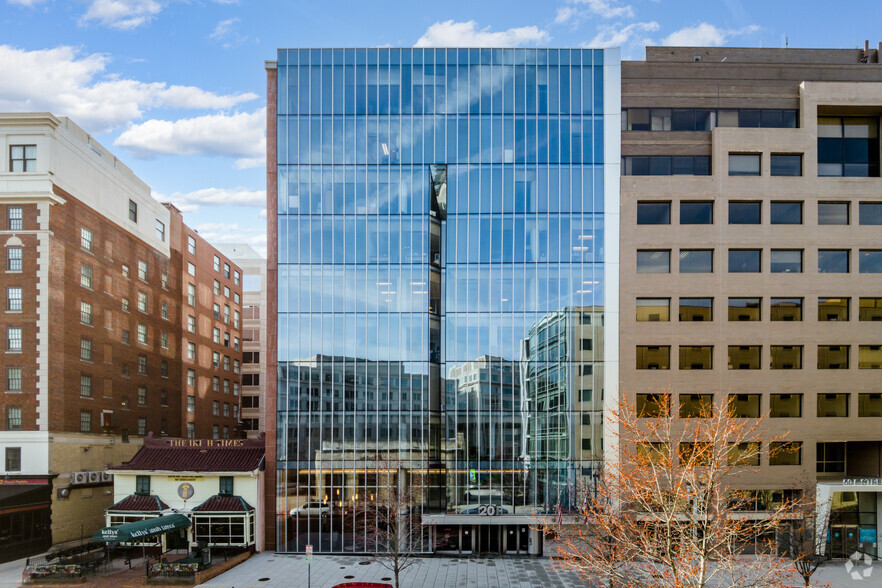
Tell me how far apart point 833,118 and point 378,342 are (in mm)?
34933

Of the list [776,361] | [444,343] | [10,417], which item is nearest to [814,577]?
[776,361]

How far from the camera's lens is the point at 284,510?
41.2 m

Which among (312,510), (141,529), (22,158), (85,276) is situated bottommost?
(312,510)

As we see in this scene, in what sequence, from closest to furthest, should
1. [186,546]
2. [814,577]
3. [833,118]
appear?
[814,577]
[186,546]
[833,118]

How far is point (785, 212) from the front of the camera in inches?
1629

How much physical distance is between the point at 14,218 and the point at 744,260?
161 feet

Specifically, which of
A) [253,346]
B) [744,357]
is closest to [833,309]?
[744,357]

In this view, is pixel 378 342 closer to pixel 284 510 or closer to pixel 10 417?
pixel 284 510

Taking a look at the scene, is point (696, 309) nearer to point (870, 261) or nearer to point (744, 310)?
point (744, 310)

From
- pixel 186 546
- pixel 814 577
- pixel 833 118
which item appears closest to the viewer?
pixel 814 577

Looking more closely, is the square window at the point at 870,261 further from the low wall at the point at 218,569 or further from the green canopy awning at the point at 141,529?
the green canopy awning at the point at 141,529

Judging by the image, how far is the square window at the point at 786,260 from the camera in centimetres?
4100

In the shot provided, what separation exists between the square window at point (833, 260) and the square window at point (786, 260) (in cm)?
139

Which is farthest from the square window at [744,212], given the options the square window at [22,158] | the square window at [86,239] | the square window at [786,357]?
the square window at [22,158]
